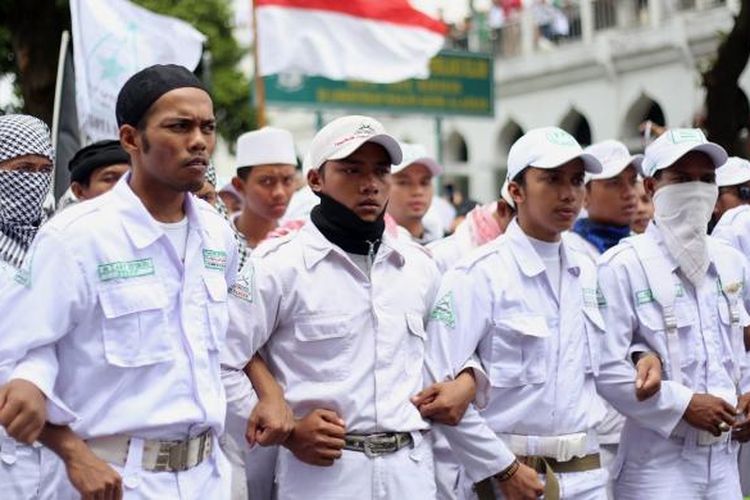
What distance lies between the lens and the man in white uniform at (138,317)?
3627mm

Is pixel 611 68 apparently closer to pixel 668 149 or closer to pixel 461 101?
pixel 461 101

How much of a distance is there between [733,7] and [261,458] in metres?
22.0

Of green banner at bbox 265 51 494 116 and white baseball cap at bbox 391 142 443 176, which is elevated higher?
green banner at bbox 265 51 494 116

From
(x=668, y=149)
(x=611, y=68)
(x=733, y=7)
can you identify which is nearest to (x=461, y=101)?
(x=733, y=7)

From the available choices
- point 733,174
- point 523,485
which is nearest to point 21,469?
point 523,485

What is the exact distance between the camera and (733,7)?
24891 millimetres

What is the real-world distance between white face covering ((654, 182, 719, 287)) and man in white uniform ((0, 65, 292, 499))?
8.06ft

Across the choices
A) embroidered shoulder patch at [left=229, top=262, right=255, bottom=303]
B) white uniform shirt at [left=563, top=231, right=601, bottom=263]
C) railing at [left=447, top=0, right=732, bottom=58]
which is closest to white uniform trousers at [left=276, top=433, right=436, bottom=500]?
embroidered shoulder patch at [left=229, top=262, right=255, bottom=303]

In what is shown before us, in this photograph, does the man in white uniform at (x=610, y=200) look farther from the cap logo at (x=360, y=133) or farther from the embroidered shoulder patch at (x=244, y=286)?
the embroidered shoulder patch at (x=244, y=286)

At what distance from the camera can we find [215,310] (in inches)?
155

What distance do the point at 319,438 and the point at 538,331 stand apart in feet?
3.45

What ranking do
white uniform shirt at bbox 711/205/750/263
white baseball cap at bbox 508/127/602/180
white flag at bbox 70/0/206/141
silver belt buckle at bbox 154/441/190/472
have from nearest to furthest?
silver belt buckle at bbox 154/441/190/472, white baseball cap at bbox 508/127/602/180, white uniform shirt at bbox 711/205/750/263, white flag at bbox 70/0/206/141

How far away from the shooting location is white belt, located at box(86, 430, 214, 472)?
12.1 ft

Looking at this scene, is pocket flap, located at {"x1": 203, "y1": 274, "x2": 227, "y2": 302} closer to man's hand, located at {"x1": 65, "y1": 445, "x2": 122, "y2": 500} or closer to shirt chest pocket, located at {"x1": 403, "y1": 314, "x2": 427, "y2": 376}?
man's hand, located at {"x1": 65, "y1": 445, "x2": 122, "y2": 500}
